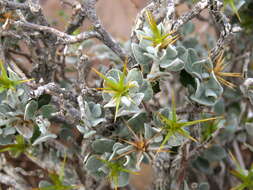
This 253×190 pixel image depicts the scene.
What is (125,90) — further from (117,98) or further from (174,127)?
(174,127)

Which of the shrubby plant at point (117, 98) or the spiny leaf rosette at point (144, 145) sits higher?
the shrubby plant at point (117, 98)

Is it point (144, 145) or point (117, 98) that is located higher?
point (117, 98)

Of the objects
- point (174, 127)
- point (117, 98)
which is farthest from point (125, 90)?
point (174, 127)

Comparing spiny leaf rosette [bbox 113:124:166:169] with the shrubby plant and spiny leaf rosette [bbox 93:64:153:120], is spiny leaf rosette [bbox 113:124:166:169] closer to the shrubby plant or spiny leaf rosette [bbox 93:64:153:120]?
the shrubby plant

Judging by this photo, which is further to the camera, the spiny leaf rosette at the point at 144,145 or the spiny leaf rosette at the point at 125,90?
the spiny leaf rosette at the point at 144,145

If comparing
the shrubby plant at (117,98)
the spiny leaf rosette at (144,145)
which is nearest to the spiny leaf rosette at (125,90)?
the shrubby plant at (117,98)

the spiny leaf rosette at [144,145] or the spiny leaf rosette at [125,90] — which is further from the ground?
the spiny leaf rosette at [125,90]

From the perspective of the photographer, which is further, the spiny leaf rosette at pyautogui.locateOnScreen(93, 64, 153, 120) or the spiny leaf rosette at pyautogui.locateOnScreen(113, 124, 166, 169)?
the spiny leaf rosette at pyautogui.locateOnScreen(113, 124, 166, 169)

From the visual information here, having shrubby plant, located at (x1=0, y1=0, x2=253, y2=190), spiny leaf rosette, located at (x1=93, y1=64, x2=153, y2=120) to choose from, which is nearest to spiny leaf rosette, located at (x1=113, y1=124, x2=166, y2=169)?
shrubby plant, located at (x1=0, y1=0, x2=253, y2=190)

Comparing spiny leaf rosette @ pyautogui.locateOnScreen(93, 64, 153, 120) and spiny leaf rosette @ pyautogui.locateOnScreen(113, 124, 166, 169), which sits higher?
spiny leaf rosette @ pyautogui.locateOnScreen(93, 64, 153, 120)

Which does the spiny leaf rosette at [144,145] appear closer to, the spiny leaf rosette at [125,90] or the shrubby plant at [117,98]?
the shrubby plant at [117,98]

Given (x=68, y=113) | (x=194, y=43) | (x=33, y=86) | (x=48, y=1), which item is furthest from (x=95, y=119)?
(x=48, y=1)

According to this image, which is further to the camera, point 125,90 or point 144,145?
point 144,145

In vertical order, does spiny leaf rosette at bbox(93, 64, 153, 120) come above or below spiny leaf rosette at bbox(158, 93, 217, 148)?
above
